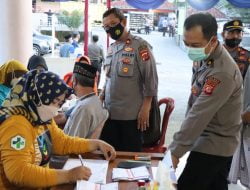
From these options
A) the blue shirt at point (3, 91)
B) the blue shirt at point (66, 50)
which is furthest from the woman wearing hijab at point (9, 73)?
the blue shirt at point (66, 50)

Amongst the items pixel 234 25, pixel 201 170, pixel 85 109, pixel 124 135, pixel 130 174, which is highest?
pixel 234 25

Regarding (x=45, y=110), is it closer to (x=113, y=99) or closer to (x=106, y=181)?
(x=106, y=181)

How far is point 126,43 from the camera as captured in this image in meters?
2.70

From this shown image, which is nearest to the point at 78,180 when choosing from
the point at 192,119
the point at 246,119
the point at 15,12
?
the point at 192,119

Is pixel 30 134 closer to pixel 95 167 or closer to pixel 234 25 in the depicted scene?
pixel 95 167

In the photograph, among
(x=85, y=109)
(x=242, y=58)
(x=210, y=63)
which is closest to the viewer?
(x=210, y=63)

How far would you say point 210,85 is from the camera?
5.31 feet

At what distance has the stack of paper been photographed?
1.48 m

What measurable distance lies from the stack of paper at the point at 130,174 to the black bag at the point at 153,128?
1167 millimetres

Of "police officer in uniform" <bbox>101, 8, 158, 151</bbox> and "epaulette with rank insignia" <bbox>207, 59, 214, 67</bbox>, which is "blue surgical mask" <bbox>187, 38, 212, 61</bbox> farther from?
"police officer in uniform" <bbox>101, 8, 158, 151</bbox>

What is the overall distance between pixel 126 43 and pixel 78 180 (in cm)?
149

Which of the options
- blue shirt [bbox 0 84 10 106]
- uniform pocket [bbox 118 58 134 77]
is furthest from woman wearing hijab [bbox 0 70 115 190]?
uniform pocket [bbox 118 58 134 77]

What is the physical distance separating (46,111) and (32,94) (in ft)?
0.31

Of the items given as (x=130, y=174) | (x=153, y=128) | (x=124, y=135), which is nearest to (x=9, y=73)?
(x=124, y=135)
